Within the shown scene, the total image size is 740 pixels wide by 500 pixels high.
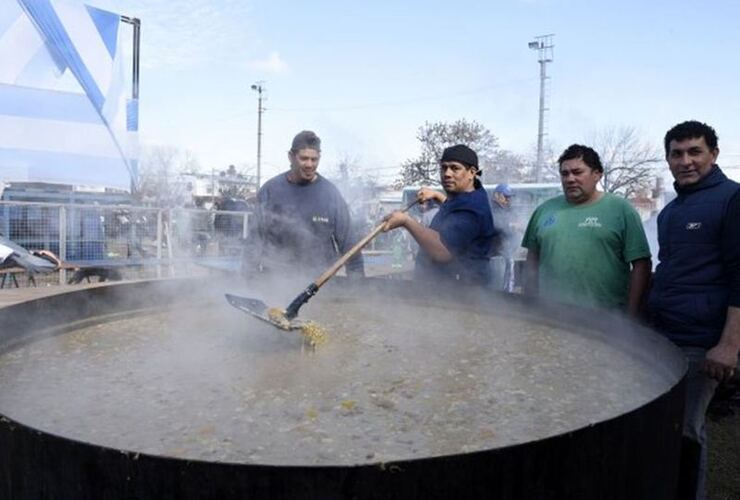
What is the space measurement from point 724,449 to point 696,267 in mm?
2009

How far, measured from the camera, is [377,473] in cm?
105

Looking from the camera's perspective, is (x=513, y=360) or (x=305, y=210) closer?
(x=513, y=360)

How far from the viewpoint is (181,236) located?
10.1 metres

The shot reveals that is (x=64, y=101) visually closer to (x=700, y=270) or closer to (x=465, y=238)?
(x=465, y=238)

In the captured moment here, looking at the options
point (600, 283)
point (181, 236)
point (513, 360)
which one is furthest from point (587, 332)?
point (181, 236)

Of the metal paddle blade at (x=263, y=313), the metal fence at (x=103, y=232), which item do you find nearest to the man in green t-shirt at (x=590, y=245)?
the metal paddle blade at (x=263, y=313)

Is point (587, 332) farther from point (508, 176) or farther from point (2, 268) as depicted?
point (508, 176)

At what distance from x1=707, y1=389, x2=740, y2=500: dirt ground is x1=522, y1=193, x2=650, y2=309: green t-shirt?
1.30 metres

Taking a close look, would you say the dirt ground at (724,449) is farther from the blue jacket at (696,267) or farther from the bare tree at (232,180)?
the bare tree at (232,180)

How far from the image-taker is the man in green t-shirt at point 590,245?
2.77 m

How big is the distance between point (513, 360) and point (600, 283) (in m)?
0.89

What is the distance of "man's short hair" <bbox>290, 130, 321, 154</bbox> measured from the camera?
3.59 m

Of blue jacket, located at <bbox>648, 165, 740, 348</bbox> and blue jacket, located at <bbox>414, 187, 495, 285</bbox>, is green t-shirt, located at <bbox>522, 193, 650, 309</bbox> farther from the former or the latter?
blue jacket, located at <bbox>414, 187, 495, 285</bbox>

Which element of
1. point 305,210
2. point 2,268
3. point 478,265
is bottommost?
point 2,268
